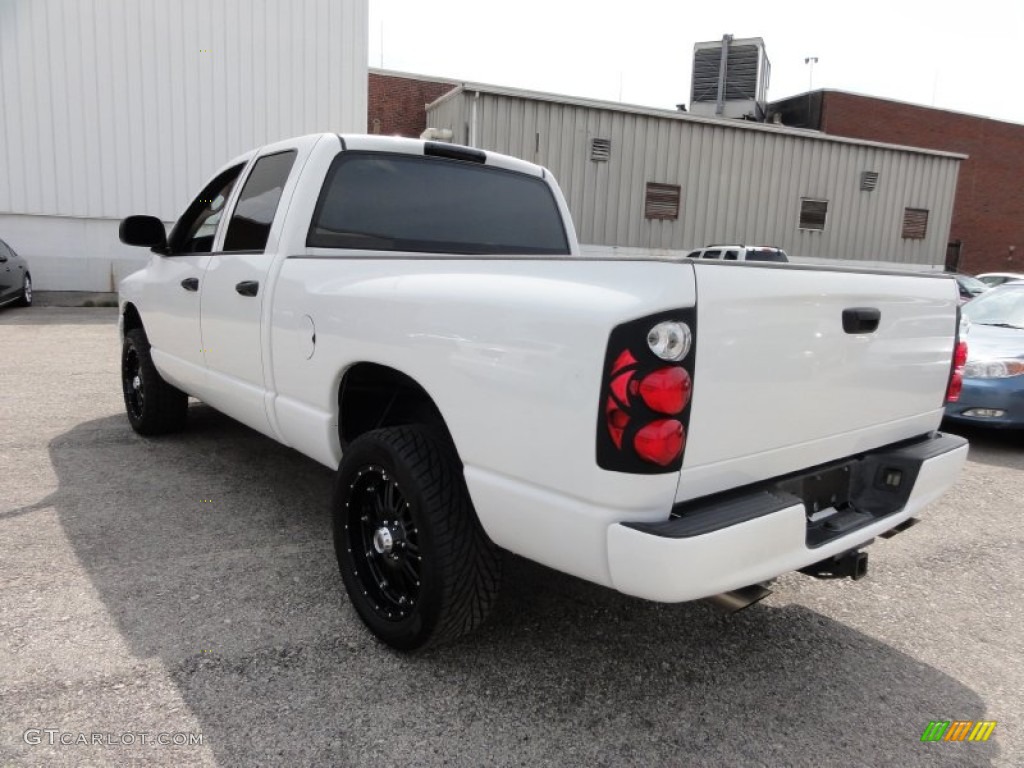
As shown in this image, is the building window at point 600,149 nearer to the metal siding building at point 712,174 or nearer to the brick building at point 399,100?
the metal siding building at point 712,174

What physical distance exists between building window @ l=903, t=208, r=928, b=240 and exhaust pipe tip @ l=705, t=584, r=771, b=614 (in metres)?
25.2

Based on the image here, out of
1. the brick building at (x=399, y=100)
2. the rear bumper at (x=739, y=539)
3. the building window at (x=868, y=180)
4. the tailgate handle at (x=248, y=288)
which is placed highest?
the brick building at (x=399, y=100)

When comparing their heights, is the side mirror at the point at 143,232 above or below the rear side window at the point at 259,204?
below

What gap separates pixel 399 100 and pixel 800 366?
72.2 ft

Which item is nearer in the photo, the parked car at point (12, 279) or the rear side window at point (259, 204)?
the rear side window at point (259, 204)

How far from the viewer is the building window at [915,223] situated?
23859 mm

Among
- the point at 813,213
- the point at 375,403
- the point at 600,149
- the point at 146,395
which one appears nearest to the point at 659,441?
the point at 375,403

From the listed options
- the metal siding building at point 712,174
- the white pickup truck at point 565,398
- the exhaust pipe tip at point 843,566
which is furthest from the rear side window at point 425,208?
the metal siding building at point 712,174

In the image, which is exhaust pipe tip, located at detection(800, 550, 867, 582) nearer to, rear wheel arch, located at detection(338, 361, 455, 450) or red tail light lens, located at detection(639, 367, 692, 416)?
red tail light lens, located at detection(639, 367, 692, 416)

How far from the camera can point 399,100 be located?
2211 centimetres

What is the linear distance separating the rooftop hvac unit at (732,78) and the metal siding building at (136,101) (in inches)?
638

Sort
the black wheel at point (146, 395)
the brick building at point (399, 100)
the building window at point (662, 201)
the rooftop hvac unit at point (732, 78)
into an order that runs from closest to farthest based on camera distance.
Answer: the black wheel at point (146, 395) → the building window at point (662, 201) → the brick building at point (399, 100) → the rooftop hvac unit at point (732, 78)

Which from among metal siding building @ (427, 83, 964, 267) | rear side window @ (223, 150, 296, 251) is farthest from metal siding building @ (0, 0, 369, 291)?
rear side window @ (223, 150, 296, 251)

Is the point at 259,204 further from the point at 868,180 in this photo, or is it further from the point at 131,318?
the point at 868,180
